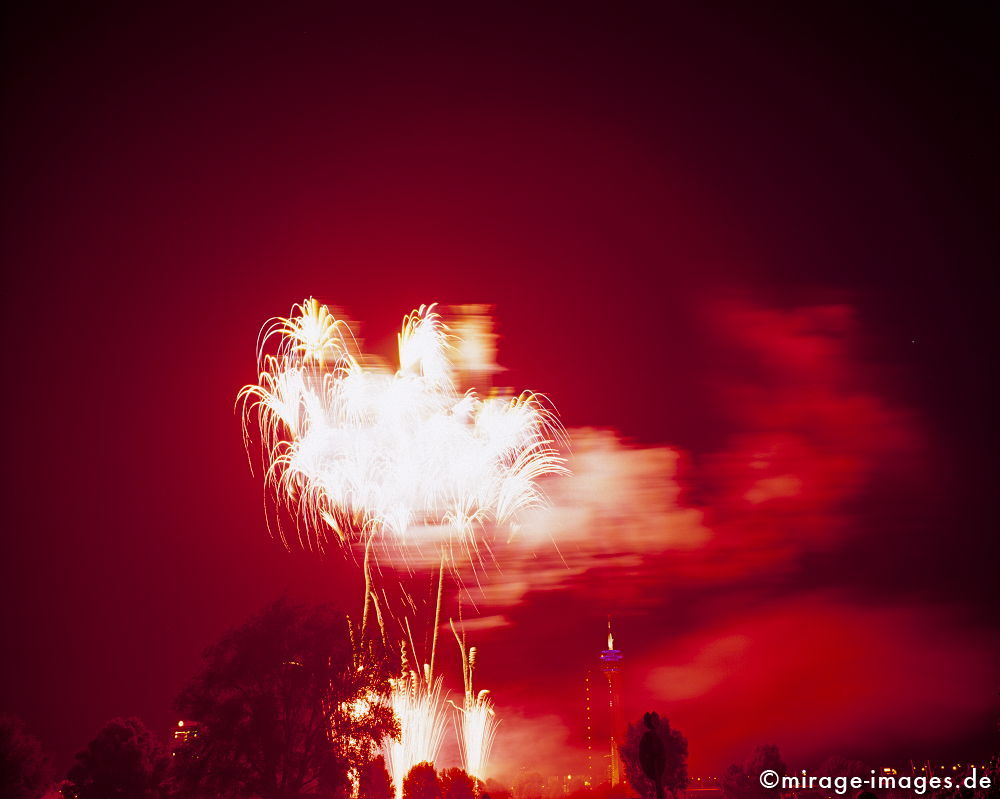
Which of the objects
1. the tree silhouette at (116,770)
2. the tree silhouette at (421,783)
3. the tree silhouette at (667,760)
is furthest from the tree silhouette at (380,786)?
the tree silhouette at (667,760)

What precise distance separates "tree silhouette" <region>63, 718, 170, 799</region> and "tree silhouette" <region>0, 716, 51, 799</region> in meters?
4.39

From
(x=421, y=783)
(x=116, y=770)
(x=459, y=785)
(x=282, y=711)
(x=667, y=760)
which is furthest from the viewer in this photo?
(x=667, y=760)

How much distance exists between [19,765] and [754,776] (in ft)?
261

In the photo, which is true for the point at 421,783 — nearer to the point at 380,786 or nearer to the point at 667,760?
the point at 380,786

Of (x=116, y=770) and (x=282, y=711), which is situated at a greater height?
(x=282, y=711)

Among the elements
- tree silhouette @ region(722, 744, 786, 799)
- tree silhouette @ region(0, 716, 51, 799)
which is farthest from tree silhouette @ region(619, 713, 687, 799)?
tree silhouette @ region(0, 716, 51, 799)

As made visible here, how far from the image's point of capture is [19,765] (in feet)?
169

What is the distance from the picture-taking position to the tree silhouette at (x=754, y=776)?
3895 inches

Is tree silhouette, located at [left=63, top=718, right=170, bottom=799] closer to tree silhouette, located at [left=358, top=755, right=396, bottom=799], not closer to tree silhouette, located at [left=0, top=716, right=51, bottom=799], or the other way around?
tree silhouette, located at [left=0, top=716, right=51, bottom=799]

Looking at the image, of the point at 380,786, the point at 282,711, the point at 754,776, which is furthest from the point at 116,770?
the point at 754,776

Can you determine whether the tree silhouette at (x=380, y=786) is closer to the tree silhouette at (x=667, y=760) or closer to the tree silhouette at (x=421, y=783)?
the tree silhouette at (x=421, y=783)

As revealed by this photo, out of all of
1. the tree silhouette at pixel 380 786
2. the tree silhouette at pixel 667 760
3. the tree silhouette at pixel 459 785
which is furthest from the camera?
the tree silhouette at pixel 667 760

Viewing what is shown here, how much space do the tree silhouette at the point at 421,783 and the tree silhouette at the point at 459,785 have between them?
3.10 meters

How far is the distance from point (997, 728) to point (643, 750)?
45.2m
